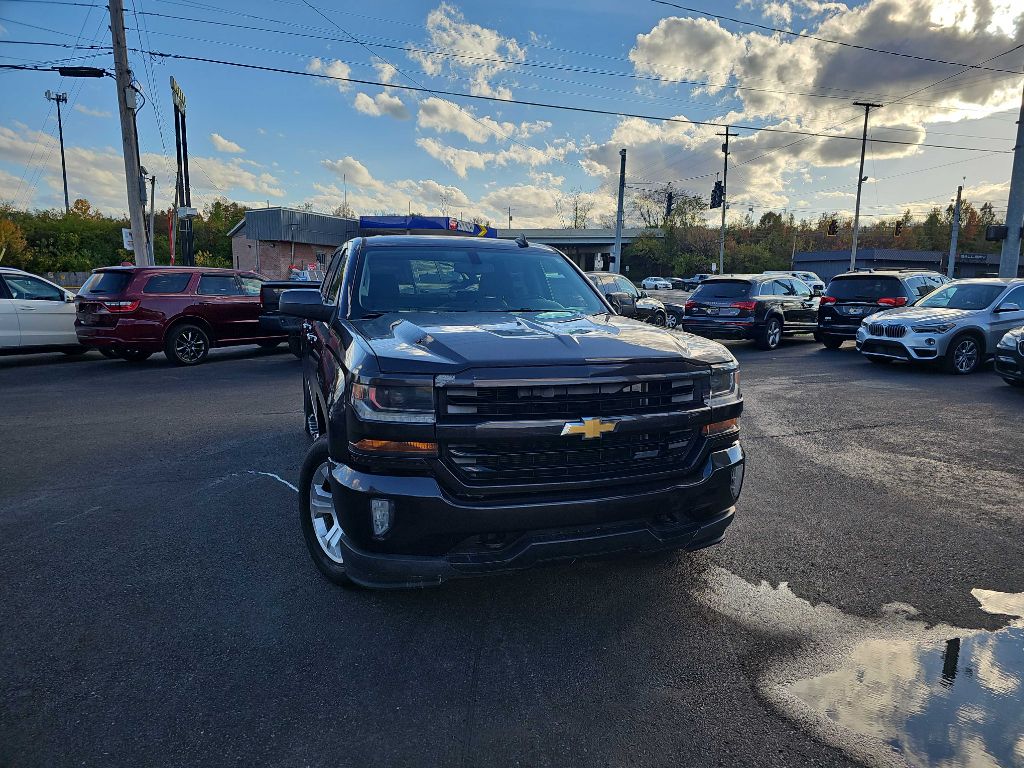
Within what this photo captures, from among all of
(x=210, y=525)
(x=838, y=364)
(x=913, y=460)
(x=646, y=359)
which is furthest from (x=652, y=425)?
(x=838, y=364)

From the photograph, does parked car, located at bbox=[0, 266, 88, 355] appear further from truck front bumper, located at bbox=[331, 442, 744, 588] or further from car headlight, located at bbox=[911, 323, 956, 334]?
car headlight, located at bbox=[911, 323, 956, 334]

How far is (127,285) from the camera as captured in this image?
10.7 m

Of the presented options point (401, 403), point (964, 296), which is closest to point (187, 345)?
point (401, 403)

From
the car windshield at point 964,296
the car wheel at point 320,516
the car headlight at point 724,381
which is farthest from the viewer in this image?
the car windshield at point 964,296

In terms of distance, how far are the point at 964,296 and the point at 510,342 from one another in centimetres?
1189

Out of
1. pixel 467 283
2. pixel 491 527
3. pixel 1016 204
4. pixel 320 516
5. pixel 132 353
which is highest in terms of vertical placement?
pixel 1016 204

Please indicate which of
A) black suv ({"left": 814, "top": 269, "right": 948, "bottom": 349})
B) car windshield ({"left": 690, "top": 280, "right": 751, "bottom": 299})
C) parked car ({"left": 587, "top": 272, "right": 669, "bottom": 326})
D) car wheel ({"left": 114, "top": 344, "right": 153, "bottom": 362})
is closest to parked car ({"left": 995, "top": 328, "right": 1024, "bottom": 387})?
black suv ({"left": 814, "top": 269, "right": 948, "bottom": 349})

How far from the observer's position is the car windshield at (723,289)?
546 inches

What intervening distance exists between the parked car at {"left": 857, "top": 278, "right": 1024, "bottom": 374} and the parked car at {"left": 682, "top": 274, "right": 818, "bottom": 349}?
2.69m

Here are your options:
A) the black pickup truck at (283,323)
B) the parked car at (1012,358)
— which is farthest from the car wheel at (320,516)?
the parked car at (1012,358)

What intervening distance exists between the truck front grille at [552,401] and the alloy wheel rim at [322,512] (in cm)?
102

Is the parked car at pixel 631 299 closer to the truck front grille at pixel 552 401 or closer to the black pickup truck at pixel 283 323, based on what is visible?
the black pickup truck at pixel 283 323

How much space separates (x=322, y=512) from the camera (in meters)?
3.26

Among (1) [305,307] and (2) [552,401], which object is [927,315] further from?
(1) [305,307]
